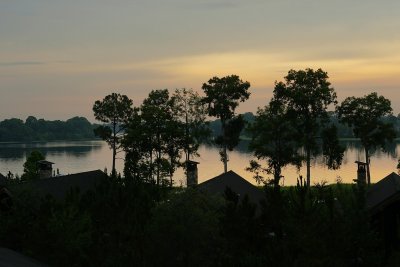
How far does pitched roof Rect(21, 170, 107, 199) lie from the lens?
41.4 meters

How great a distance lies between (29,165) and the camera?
244 feet

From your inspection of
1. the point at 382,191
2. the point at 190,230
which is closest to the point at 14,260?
the point at 190,230

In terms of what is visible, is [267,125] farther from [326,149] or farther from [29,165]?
[29,165]

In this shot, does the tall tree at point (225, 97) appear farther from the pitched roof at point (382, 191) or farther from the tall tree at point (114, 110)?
the pitched roof at point (382, 191)

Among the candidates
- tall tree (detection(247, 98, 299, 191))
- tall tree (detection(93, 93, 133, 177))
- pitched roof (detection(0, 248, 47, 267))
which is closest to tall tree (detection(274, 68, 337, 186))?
tall tree (detection(247, 98, 299, 191))

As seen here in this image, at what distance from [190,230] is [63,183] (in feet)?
52.1

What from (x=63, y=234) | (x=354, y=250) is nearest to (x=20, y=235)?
(x=63, y=234)

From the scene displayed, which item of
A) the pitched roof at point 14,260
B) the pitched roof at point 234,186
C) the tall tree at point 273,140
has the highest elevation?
the tall tree at point 273,140

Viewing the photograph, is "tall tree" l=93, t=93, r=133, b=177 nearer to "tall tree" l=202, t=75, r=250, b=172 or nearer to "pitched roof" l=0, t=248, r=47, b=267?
"tall tree" l=202, t=75, r=250, b=172

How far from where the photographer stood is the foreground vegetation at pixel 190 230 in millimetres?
27016

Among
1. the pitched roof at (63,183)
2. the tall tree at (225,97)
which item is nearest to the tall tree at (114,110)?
the tall tree at (225,97)

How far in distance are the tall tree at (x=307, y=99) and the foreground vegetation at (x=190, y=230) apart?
33.6 meters

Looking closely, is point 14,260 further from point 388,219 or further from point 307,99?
point 307,99

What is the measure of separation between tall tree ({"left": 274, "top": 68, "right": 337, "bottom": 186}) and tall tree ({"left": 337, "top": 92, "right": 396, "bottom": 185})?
470 centimetres
